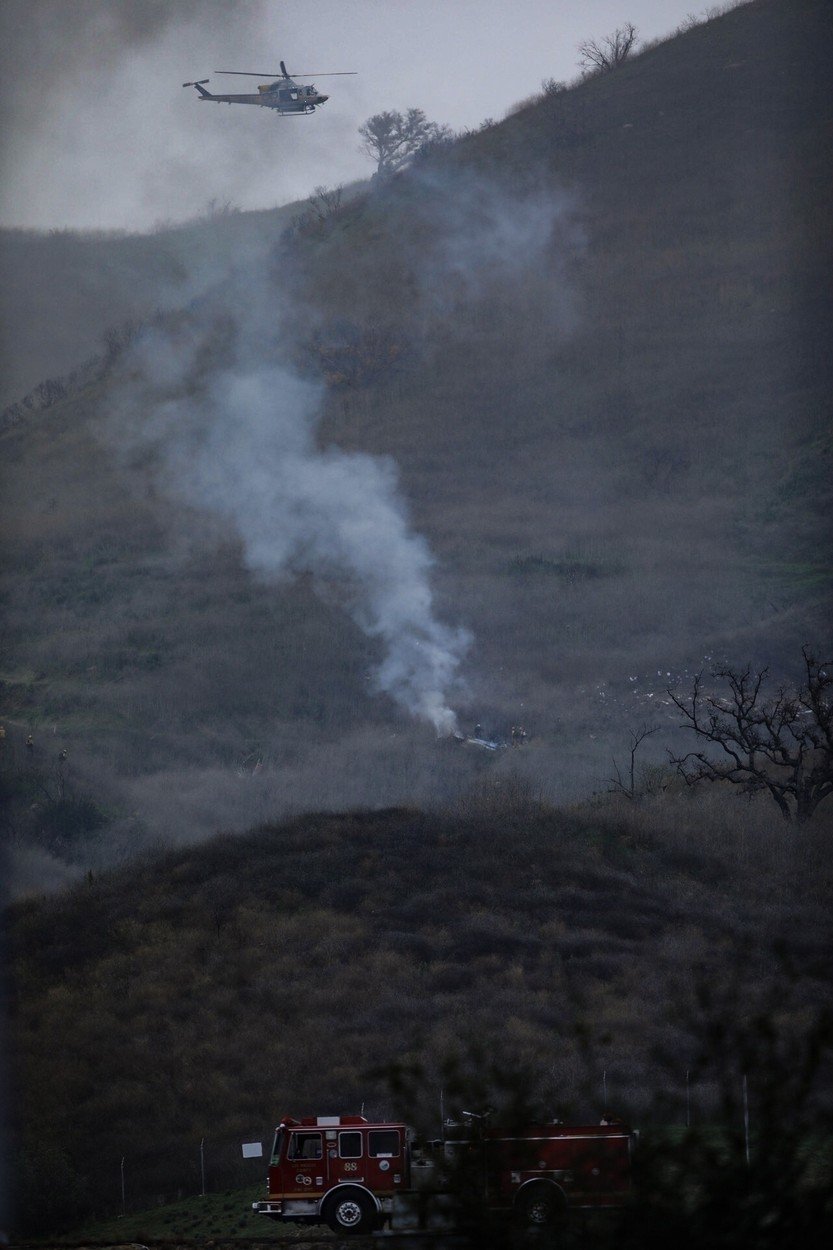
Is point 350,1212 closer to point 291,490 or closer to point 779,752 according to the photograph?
point 779,752

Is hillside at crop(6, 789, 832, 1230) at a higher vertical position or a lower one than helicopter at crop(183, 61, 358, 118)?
lower

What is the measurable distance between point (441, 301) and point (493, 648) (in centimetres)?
3347

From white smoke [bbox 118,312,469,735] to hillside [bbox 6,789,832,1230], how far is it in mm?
13182

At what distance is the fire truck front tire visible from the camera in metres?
15.9

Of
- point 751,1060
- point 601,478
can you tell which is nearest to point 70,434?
point 601,478

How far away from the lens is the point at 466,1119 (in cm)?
1510

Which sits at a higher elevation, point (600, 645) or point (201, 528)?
point (201, 528)

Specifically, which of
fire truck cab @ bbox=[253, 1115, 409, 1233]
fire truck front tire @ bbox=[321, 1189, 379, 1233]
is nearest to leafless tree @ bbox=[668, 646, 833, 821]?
fire truck cab @ bbox=[253, 1115, 409, 1233]

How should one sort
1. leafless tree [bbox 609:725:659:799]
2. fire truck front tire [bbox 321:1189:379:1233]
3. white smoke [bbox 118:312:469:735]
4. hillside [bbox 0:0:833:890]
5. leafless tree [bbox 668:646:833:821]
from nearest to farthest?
fire truck front tire [bbox 321:1189:379:1233] → leafless tree [bbox 668:646:833:821] → leafless tree [bbox 609:725:659:799] → hillside [bbox 0:0:833:890] → white smoke [bbox 118:312:469:735]

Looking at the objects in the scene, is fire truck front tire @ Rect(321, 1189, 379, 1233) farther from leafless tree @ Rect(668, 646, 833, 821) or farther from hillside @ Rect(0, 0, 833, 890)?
hillside @ Rect(0, 0, 833, 890)

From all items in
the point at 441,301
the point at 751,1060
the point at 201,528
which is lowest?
the point at 751,1060

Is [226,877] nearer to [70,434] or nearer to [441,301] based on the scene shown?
[70,434]

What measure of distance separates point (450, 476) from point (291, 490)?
33.3 ft

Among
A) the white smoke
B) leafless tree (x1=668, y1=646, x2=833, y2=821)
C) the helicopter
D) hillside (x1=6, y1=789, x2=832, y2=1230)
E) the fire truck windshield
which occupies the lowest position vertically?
the fire truck windshield
